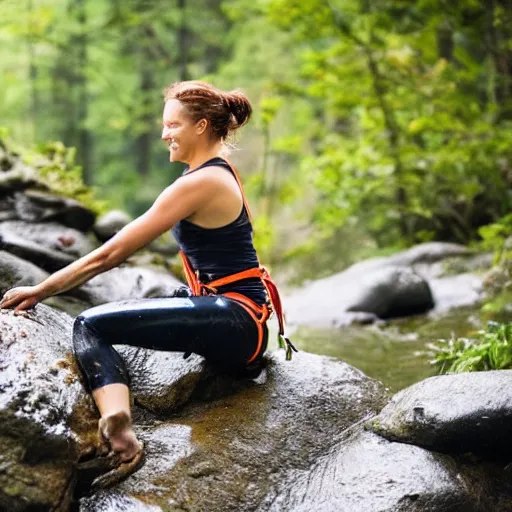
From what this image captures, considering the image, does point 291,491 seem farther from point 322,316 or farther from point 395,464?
point 322,316

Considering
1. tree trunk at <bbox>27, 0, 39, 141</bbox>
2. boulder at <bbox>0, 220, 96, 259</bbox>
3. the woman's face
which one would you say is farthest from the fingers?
tree trunk at <bbox>27, 0, 39, 141</bbox>

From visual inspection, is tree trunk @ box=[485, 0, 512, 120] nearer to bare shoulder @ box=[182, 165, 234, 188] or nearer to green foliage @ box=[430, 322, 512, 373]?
green foliage @ box=[430, 322, 512, 373]

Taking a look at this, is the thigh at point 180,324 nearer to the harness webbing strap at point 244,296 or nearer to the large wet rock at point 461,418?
the harness webbing strap at point 244,296

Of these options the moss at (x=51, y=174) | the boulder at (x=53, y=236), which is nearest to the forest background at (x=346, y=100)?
the moss at (x=51, y=174)

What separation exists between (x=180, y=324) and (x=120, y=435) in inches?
24.1

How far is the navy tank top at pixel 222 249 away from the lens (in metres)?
3.24

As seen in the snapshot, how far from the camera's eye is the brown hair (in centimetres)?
319

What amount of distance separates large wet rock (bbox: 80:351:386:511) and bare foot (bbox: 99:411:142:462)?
103 mm

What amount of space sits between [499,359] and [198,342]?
2.05m

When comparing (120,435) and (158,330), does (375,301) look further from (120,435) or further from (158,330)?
(120,435)

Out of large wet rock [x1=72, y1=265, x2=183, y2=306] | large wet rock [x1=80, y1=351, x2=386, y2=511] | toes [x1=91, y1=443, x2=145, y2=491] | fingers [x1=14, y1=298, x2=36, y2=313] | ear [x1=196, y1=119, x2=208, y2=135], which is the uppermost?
ear [x1=196, y1=119, x2=208, y2=135]

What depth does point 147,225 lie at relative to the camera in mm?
3010

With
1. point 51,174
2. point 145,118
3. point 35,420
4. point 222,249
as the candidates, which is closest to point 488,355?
point 222,249

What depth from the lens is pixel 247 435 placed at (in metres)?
3.15
